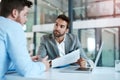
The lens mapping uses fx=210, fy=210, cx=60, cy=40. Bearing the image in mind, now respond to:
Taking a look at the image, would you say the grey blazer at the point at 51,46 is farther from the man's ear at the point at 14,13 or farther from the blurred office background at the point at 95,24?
the blurred office background at the point at 95,24

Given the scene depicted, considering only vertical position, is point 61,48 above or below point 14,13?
below

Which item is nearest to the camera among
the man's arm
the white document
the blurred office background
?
the man's arm

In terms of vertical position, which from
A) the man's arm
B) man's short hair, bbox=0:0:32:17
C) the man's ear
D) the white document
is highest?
man's short hair, bbox=0:0:32:17

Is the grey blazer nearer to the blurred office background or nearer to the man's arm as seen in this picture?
the man's arm

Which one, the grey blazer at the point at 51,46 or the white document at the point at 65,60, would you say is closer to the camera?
the white document at the point at 65,60

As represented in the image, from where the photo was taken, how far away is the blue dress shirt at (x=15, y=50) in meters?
1.16

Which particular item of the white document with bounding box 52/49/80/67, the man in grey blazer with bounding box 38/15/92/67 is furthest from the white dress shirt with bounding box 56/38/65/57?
the white document with bounding box 52/49/80/67

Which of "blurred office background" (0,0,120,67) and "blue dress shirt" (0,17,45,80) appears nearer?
"blue dress shirt" (0,17,45,80)

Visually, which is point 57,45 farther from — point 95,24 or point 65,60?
point 95,24

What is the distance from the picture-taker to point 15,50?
1168mm

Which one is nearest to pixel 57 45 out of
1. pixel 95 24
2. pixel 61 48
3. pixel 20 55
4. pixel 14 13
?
pixel 61 48

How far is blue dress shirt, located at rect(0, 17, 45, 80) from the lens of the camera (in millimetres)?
→ 1161

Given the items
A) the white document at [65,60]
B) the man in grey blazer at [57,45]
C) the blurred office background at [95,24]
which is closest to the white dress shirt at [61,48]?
the man in grey blazer at [57,45]

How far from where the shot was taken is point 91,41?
406cm
